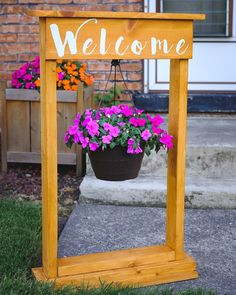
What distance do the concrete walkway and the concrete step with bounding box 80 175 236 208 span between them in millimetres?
57

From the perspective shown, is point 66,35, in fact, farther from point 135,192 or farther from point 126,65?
point 126,65

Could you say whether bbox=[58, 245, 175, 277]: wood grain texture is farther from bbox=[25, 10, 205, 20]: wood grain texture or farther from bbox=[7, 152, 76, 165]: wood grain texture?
bbox=[7, 152, 76, 165]: wood grain texture

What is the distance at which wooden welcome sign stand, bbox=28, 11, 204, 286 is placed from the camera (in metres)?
3.24

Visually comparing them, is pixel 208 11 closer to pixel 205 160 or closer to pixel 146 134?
pixel 205 160

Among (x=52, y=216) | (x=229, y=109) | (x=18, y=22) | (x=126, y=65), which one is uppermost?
(x=18, y=22)

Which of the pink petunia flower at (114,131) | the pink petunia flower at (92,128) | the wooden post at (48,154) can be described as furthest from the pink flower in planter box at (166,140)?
the wooden post at (48,154)

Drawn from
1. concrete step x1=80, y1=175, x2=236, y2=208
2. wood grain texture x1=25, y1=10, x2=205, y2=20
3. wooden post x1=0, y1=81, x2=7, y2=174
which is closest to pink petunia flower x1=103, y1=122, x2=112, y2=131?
wood grain texture x1=25, y1=10, x2=205, y2=20

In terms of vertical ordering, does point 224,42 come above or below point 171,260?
above

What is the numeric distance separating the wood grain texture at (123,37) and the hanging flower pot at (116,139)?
1.27 feet

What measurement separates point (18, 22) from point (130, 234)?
3020mm

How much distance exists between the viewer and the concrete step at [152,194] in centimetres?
489

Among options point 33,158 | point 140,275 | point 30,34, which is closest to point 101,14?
point 140,275

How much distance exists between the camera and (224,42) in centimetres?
631

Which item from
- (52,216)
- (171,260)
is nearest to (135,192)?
(171,260)
